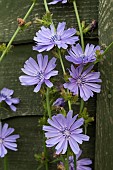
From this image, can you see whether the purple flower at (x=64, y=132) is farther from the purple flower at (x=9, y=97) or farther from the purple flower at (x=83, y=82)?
the purple flower at (x=9, y=97)

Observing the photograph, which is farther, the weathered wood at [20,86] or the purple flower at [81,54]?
the weathered wood at [20,86]

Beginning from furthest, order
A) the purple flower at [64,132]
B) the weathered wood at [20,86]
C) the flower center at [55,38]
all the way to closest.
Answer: the weathered wood at [20,86], the flower center at [55,38], the purple flower at [64,132]

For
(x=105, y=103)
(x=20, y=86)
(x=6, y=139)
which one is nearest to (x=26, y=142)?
(x=6, y=139)

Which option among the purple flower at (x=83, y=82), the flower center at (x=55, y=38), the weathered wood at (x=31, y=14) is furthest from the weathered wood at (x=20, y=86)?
the purple flower at (x=83, y=82)

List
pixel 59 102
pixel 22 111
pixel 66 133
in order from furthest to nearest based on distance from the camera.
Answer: pixel 22 111 < pixel 59 102 < pixel 66 133

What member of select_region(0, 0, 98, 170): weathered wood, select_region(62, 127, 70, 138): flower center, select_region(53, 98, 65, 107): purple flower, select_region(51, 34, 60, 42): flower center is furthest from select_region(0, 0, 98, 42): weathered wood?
select_region(62, 127, 70, 138): flower center

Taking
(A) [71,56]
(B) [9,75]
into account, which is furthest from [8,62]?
(A) [71,56]

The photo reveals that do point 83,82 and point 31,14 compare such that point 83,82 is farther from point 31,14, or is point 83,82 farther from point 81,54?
point 31,14
